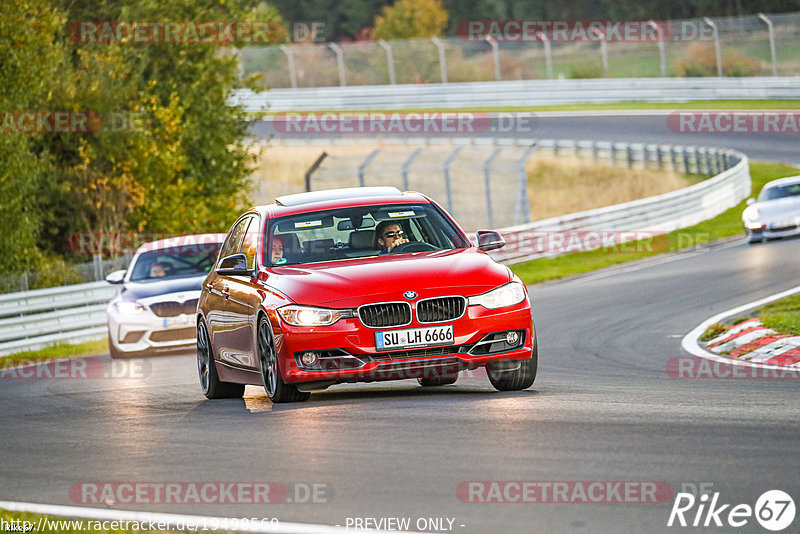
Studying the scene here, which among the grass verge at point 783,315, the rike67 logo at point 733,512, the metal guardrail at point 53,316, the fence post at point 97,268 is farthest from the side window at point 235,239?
the fence post at point 97,268

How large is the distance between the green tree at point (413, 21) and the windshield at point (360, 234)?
229ft

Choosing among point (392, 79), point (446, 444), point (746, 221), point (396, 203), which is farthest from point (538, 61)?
point (446, 444)

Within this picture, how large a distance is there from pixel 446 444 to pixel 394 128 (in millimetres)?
44630

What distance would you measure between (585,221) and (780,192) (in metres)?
4.66

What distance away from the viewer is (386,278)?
31.9 feet

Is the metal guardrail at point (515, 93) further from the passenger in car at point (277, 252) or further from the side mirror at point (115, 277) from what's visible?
the passenger in car at point (277, 252)

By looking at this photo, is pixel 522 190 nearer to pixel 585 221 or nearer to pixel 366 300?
pixel 585 221

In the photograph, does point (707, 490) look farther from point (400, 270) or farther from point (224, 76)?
point (224, 76)

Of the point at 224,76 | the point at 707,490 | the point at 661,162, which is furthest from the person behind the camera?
the point at 661,162

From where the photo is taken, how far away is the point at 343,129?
52625mm

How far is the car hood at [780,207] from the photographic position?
86.5 ft

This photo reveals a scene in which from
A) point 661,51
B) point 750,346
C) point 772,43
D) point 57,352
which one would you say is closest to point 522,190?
point 772,43

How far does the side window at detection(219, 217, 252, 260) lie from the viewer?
38.8 feet

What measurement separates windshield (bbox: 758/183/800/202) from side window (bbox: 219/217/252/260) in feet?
55.7
